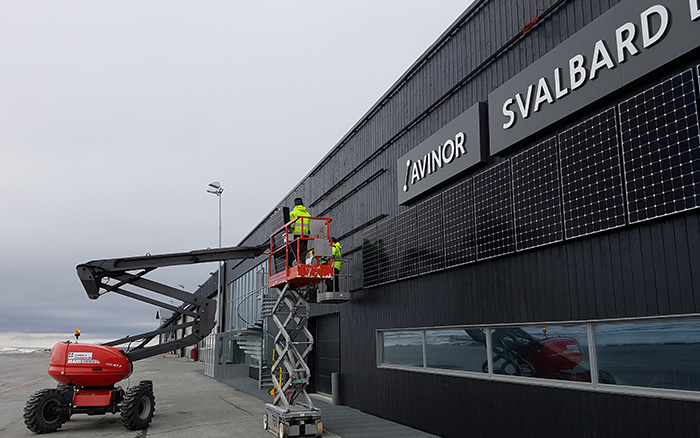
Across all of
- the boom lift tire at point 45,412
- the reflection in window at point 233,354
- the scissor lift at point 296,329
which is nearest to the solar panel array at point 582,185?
the scissor lift at point 296,329

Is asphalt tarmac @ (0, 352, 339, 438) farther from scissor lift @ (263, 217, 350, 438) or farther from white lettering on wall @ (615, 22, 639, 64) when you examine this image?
white lettering on wall @ (615, 22, 639, 64)

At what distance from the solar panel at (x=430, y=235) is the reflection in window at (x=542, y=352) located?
226 centimetres

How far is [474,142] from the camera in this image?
34.6ft

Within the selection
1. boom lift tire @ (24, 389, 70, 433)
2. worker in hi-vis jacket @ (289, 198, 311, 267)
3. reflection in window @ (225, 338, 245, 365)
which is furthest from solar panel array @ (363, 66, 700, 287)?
reflection in window @ (225, 338, 245, 365)

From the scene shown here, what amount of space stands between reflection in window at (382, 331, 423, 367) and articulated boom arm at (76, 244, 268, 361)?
4555 millimetres

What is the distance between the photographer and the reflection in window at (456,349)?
405 inches

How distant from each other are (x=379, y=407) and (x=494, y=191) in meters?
6.97

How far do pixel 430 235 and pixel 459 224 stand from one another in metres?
1.14

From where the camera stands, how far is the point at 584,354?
784 cm

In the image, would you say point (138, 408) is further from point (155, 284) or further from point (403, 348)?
point (403, 348)

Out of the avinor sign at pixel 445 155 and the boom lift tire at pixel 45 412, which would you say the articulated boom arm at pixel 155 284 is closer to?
the boom lift tire at pixel 45 412

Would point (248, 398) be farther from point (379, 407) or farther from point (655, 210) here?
point (655, 210)

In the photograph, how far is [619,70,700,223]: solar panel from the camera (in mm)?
6297

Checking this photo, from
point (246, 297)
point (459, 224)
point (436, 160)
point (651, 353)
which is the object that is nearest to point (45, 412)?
point (459, 224)
